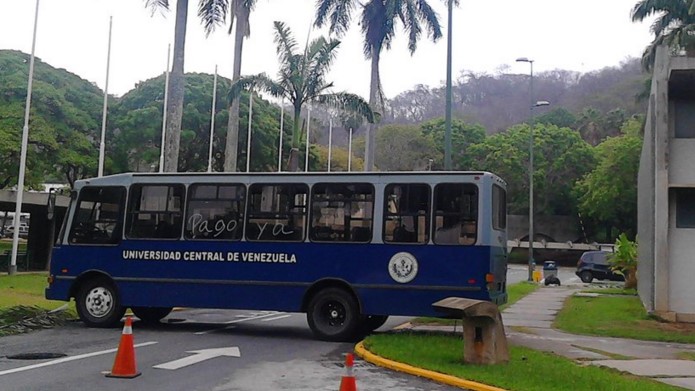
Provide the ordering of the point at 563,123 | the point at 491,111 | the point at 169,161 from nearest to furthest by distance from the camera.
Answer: the point at 169,161 < the point at 563,123 < the point at 491,111

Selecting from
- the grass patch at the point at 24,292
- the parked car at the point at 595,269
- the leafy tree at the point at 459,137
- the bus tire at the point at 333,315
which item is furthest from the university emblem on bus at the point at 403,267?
the leafy tree at the point at 459,137

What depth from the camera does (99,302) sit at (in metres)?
15.1

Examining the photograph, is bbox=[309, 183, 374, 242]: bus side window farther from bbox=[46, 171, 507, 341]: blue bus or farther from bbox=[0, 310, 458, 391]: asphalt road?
bbox=[0, 310, 458, 391]: asphalt road

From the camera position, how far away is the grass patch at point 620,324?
1585 centimetres

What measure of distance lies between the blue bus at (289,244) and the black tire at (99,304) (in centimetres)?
2

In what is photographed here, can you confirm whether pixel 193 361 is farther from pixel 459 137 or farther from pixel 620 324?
pixel 459 137

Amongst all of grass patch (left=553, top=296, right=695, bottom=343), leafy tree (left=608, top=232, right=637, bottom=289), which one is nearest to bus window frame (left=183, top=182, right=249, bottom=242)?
grass patch (left=553, top=296, right=695, bottom=343)

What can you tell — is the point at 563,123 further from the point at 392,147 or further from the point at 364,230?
the point at 364,230

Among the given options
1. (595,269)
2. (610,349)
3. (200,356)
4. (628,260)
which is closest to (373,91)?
(628,260)

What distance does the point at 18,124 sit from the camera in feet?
118

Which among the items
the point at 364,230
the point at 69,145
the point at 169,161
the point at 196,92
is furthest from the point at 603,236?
the point at 364,230

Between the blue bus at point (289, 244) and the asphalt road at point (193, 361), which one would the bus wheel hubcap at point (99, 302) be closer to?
the blue bus at point (289, 244)

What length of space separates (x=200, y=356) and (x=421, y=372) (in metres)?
3.47

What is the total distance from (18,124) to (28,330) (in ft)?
78.6
